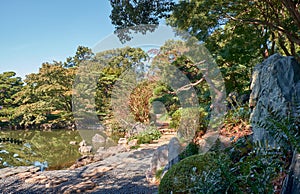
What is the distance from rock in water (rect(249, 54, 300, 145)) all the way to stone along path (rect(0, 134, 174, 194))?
1.43 meters

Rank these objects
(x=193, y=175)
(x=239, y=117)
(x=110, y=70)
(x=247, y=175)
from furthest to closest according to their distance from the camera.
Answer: (x=110, y=70)
(x=239, y=117)
(x=193, y=175)
(x=247, y=175)

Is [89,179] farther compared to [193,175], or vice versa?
[89,179]

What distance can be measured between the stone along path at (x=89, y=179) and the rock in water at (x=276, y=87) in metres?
1.43

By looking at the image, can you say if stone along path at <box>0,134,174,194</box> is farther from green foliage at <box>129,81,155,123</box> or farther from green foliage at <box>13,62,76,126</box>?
green foliage at <box>13,62,76,126</box>

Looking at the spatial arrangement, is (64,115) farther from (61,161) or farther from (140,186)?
(140,186)

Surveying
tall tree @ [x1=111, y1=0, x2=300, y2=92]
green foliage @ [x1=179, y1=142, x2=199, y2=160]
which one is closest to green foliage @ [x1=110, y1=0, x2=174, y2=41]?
tall tree @ [x1=111, y1=0, x2=300, y2=92]

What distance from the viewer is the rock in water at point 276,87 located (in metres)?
1.96

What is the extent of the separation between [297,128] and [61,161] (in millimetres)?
5364

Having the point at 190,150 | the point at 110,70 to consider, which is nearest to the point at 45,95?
the point at 110,70

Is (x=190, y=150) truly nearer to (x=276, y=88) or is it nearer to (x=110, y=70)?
(x=276, y=88)

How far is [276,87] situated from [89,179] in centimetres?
282

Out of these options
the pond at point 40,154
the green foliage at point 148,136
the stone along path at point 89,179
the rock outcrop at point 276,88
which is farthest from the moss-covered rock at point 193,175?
the green foliage at point 148,136

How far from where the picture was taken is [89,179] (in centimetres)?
338

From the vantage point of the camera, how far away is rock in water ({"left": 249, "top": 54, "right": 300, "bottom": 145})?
196 cm
